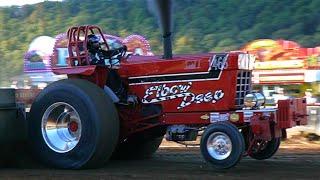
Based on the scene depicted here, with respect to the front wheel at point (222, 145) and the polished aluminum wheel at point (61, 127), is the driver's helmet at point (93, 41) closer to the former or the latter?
the polished aluminum wheel at point (61, 127)

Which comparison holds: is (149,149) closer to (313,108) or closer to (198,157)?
(198,157)

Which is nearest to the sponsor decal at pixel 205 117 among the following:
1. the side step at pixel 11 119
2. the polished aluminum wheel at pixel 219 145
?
the polished aluminum wheel at pixel 219 145

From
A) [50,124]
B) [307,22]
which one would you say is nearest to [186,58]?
[50,124]

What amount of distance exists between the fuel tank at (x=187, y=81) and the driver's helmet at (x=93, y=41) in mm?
478

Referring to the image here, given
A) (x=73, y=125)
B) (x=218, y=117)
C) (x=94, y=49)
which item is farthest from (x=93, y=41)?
(x=218, y=117)

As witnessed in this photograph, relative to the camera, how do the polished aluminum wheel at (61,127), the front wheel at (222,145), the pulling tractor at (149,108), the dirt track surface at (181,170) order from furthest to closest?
the polished aluminum wheel at (61,127) < the pulling tractor at (149,108) < the front wheel at (222,145) < the dirt track surface at (181,170)

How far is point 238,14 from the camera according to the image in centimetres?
4500

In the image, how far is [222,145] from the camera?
24.2ft

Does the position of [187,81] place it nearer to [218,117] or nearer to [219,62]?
[219,62]

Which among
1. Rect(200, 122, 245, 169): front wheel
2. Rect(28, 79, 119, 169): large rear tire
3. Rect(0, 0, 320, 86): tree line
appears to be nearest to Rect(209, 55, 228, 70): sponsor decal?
Rect(200, 122, 245, 169): front wheel

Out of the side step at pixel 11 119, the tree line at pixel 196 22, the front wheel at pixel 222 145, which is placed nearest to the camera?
the front wheel at pixel 222 145

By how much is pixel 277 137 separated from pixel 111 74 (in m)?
Answer: 2.35

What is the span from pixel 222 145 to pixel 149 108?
4.39 feet

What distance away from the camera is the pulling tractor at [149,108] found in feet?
24.8
